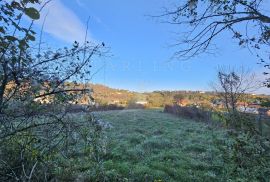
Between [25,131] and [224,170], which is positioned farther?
[224,170]

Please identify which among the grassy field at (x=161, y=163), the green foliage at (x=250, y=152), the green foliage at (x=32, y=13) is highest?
the green foliage at (x=32, y=13)

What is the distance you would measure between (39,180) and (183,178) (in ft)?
12.7

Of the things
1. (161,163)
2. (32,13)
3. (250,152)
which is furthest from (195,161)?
(32,13)

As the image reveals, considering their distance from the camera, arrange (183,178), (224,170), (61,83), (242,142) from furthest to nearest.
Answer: (224,170) → (183,178) → (242,142) → (61,83)

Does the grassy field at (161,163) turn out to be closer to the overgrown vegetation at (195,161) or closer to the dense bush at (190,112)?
the overgrown vegetation at (195,161)

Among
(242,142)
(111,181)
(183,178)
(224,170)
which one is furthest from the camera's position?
(224,170)

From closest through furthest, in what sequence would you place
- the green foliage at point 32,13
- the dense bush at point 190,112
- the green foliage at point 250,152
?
the green foliage at point 32,13 < the green foliage at point 250,152 < the dense bush at point 190,112

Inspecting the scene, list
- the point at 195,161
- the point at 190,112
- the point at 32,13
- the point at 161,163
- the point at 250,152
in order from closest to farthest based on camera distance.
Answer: the point at 32,13, the point at 250,152, the point at 161,163, the point at 195,161, the point at 190,112

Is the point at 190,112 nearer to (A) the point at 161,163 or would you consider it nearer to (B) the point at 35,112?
(A) the point at 161,163

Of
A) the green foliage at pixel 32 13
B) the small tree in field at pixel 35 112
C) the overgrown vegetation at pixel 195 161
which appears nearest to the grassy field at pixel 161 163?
the overgrown vegetation at pixel 195 161

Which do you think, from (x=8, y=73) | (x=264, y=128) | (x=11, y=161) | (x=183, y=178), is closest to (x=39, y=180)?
(x=11, y=161)

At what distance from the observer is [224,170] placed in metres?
7.64

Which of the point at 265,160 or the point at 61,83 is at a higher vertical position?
the point at 61,83

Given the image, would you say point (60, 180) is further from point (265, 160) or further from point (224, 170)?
point (224, 170)
